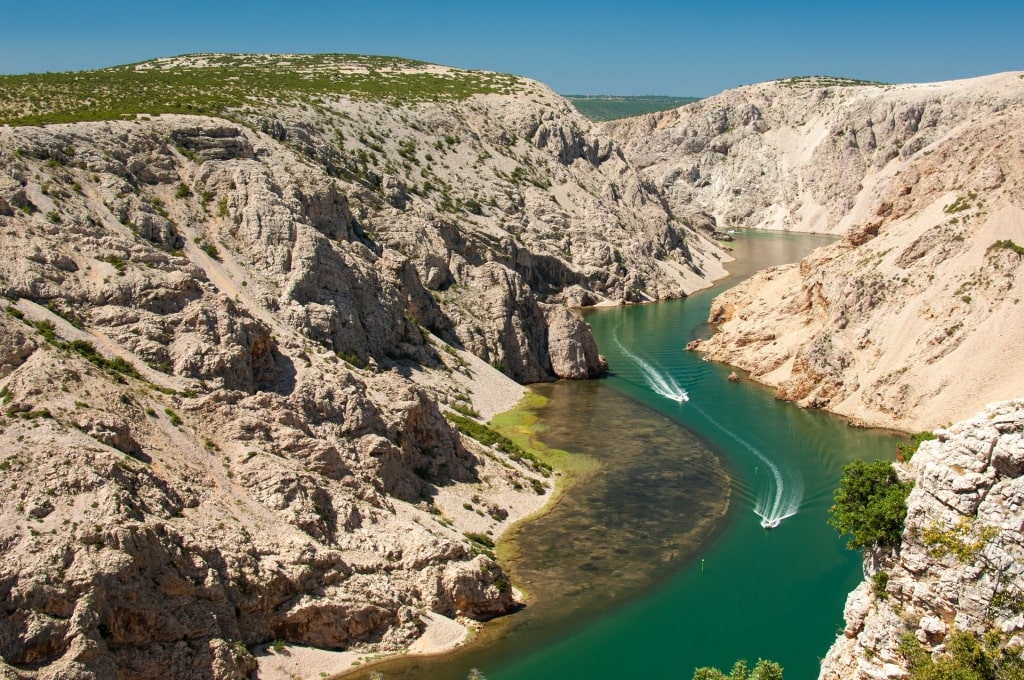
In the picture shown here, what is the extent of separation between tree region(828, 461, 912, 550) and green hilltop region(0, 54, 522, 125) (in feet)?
152

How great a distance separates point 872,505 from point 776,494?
80.2 ft

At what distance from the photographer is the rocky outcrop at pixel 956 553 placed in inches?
674

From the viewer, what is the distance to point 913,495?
18734 mm

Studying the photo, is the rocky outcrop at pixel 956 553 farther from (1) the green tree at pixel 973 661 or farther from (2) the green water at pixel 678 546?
(2) the green water at pixel 678 546

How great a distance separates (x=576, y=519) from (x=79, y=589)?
21243 millimetres

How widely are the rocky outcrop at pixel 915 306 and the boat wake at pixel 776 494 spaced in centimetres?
1011

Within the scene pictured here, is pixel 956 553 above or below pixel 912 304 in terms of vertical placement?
below

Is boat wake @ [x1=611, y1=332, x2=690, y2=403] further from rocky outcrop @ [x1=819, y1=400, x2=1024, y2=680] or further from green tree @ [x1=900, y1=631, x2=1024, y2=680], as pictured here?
green tree @ [x1=900, y1=631, x2=1024, y2=680]

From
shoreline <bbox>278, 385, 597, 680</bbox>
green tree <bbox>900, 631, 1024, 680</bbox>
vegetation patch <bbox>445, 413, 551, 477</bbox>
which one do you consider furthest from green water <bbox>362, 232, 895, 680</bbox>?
green tree <bbox>900, 631, 1024, 680</bbox>

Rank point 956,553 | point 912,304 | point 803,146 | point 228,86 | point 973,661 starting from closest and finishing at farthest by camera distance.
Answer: point 973,661 → point 956,553 → point 912,304 → point 228,86 → point 803,146

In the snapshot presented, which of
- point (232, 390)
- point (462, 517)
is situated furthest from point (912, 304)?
point (232, 390)

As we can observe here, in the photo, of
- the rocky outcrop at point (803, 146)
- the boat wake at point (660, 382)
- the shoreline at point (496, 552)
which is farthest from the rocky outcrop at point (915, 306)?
the rocky outcrop at point (803, 146)

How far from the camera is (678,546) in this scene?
3797cm

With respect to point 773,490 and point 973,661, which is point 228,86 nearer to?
point 773,490
